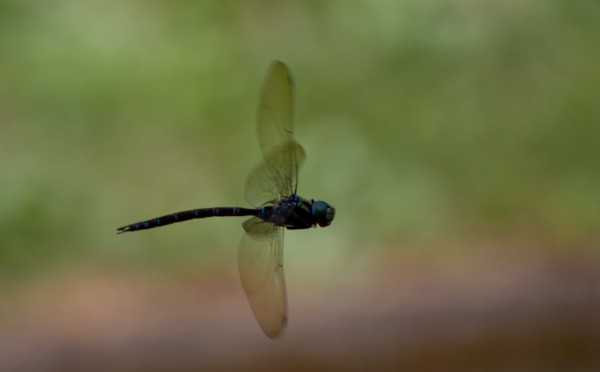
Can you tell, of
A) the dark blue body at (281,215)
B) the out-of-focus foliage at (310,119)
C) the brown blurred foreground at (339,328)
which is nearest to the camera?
the dark blue body at (281,215)

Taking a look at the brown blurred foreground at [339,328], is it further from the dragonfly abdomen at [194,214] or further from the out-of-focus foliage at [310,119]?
the dragonfly abdomen at [194,214]

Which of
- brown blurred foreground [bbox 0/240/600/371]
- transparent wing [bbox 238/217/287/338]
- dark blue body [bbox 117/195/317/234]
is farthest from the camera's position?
brown blurred foreground [bbox 0/240/600/371]

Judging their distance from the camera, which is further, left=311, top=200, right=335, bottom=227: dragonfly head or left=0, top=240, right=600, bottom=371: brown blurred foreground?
left=0, top=240, right=600, bottom=371: brown blurred foreground

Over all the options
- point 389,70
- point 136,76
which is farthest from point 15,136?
point 389,70

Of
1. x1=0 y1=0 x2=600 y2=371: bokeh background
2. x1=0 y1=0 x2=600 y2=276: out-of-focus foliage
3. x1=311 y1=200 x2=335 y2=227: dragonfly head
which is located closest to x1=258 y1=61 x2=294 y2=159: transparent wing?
x1=311 y1=200 x2=335 y2=227: dragonfly head

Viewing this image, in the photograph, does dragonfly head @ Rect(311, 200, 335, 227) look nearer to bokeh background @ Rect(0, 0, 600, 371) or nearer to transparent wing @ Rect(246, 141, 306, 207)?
transparent wing @ Rect(246, 141, 306, 207)

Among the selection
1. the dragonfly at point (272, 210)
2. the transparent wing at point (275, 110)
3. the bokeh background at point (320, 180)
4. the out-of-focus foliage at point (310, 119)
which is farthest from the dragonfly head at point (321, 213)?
the out-of-focus foliage at point (310, 119)
